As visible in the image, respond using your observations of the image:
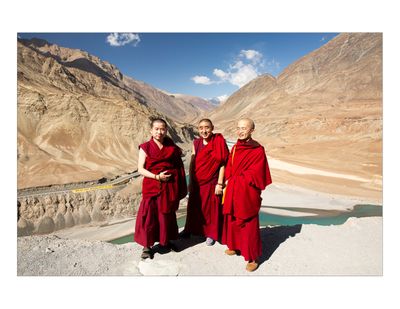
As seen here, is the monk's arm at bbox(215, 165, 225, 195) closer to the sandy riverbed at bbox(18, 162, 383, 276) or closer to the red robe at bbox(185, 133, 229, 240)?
the red robe at bbox(185, 133, 229, 240)

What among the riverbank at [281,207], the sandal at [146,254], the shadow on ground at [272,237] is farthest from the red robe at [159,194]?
the riverbank at [281,207]

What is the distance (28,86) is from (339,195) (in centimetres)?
3368

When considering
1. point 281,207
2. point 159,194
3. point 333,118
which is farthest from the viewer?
point 333,118

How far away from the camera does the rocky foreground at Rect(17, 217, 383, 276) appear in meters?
3.62

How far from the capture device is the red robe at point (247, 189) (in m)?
3.37

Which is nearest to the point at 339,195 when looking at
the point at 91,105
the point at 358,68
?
the point at 91,105

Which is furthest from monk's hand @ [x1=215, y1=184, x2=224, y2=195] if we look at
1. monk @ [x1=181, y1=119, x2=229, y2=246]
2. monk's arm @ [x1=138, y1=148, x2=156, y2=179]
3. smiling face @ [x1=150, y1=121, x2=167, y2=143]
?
smiling face @ [x1=150, y1=121, x2=167, y2=143]

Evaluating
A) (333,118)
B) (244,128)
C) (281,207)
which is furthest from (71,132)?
(333,118)

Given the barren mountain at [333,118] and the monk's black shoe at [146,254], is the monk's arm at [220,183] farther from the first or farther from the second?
the barren mountain at [333,118]

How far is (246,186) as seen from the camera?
3.37m

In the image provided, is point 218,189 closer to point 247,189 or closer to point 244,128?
point 247,189

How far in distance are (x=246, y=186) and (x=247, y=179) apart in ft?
0.30

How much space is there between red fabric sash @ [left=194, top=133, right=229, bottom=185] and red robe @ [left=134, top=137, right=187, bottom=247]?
0.25 meters

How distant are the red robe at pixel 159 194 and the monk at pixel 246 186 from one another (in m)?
0.68
